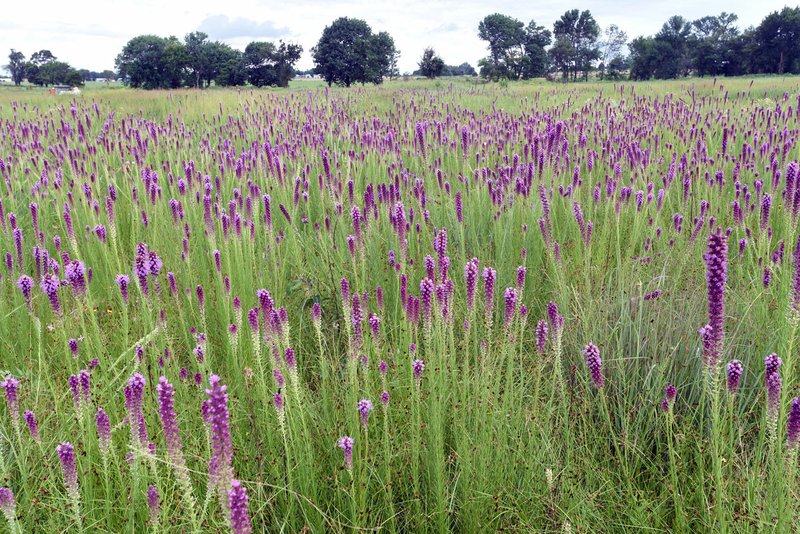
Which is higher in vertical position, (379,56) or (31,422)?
(379,56)

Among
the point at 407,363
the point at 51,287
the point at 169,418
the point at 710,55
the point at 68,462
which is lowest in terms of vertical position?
the point at 407,363

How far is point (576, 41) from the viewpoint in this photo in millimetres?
84125

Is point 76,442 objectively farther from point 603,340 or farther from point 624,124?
point 624,124

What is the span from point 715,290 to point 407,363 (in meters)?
1.30

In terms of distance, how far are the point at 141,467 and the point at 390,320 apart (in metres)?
1.47

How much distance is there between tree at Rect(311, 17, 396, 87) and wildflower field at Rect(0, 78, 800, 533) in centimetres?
5630

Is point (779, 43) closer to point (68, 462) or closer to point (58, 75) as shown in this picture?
point (68, 462)

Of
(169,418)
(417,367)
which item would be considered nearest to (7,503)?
(169,418)

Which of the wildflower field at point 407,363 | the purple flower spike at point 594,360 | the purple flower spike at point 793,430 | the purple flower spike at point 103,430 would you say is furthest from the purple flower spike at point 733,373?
the purple flower spike at point 103,430

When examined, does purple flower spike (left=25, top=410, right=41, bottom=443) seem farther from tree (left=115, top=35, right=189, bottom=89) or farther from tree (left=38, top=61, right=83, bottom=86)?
tree (left=38, top=61, right=83, bottom=86)

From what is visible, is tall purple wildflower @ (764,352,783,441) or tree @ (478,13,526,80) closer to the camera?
tall purple wildflower @ (764,352,783,441)

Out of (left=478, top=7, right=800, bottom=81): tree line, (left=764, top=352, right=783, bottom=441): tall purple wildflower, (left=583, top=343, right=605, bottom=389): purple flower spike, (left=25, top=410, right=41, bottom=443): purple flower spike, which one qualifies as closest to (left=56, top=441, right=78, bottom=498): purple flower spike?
(left=25, top=410, right=41, bottom=443): purple flower spike

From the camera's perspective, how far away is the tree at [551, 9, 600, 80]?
78375 millimetres

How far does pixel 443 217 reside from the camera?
402cm
